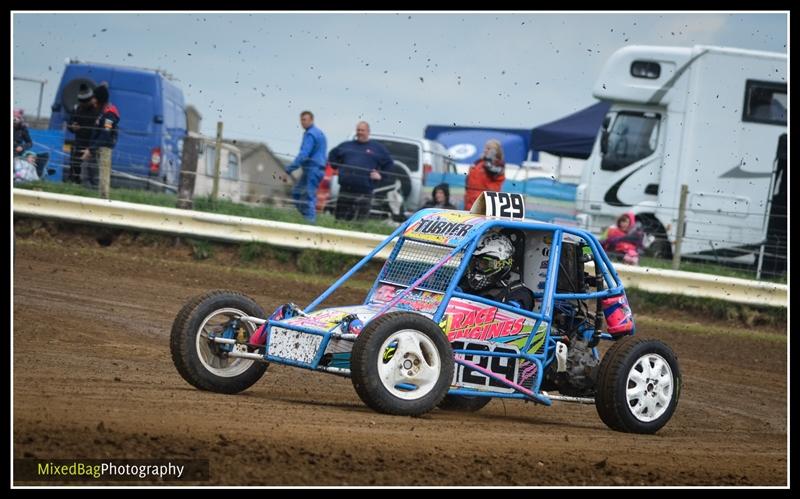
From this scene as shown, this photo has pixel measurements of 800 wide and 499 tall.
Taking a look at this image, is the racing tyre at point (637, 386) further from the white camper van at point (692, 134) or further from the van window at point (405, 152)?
the van window at point (405, 152)

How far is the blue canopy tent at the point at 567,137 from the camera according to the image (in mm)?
21750

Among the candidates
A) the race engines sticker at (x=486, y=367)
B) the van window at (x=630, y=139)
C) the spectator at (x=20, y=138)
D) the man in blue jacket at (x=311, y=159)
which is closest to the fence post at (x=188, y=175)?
the man in blue jacket at (x=311, y=159)

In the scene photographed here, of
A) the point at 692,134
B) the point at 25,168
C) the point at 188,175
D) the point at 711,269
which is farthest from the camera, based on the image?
the point at 692,134

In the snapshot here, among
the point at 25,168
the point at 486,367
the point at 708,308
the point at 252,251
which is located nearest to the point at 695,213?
the point at 708,308

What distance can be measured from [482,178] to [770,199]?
5.34 metres

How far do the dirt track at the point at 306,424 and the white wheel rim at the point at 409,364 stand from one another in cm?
20

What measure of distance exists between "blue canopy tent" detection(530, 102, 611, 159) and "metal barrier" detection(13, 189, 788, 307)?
6.85 m

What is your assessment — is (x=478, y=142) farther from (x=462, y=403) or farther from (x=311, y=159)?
(x=462, y=403)

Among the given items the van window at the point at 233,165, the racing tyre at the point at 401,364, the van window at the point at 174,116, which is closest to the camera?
the racing tyre at the point at 401,364

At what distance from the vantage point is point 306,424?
6.66m

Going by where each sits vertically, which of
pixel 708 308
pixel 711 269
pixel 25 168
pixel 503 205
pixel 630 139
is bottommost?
pixel 708 308

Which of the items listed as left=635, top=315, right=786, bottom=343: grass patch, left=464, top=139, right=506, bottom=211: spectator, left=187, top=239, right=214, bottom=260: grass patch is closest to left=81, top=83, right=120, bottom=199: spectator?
left=187, top=239, right=214, bottom=260: grass patch

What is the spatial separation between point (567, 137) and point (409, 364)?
49.4 feet

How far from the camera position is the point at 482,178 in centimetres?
1524
